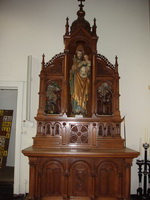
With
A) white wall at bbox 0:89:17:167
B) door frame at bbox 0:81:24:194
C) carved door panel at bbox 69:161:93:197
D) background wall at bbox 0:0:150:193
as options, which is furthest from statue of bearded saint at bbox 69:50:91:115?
white wall at bbox 0:89:17:167

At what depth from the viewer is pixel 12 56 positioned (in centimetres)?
461

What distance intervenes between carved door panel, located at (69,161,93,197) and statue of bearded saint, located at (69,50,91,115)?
1026mm

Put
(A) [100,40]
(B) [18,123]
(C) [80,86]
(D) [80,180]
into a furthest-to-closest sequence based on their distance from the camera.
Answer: (A) [100,40]
(B) [18,123]
(C) [80,86]
(D) [80,180]

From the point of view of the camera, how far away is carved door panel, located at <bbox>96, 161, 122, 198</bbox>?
3492mm

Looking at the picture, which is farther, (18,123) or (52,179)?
(18,123)

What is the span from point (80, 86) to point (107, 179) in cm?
177

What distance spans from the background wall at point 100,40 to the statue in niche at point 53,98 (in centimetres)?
55

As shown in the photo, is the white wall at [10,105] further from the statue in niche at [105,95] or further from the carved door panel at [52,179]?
the statue in niche at [105,95]

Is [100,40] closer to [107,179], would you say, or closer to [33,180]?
[107,179]

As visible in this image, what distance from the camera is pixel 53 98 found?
409 centimetres

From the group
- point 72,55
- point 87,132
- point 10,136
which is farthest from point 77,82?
point 10,136

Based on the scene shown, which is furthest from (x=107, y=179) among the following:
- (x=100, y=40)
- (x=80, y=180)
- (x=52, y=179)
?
(x=100, y=40)

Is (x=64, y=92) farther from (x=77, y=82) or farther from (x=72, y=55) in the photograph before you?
(x=72, y=55)

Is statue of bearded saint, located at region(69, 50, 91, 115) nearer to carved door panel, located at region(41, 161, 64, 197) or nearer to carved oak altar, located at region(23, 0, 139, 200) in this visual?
carved oak altar, located at region(23, 0, 139, 200)
